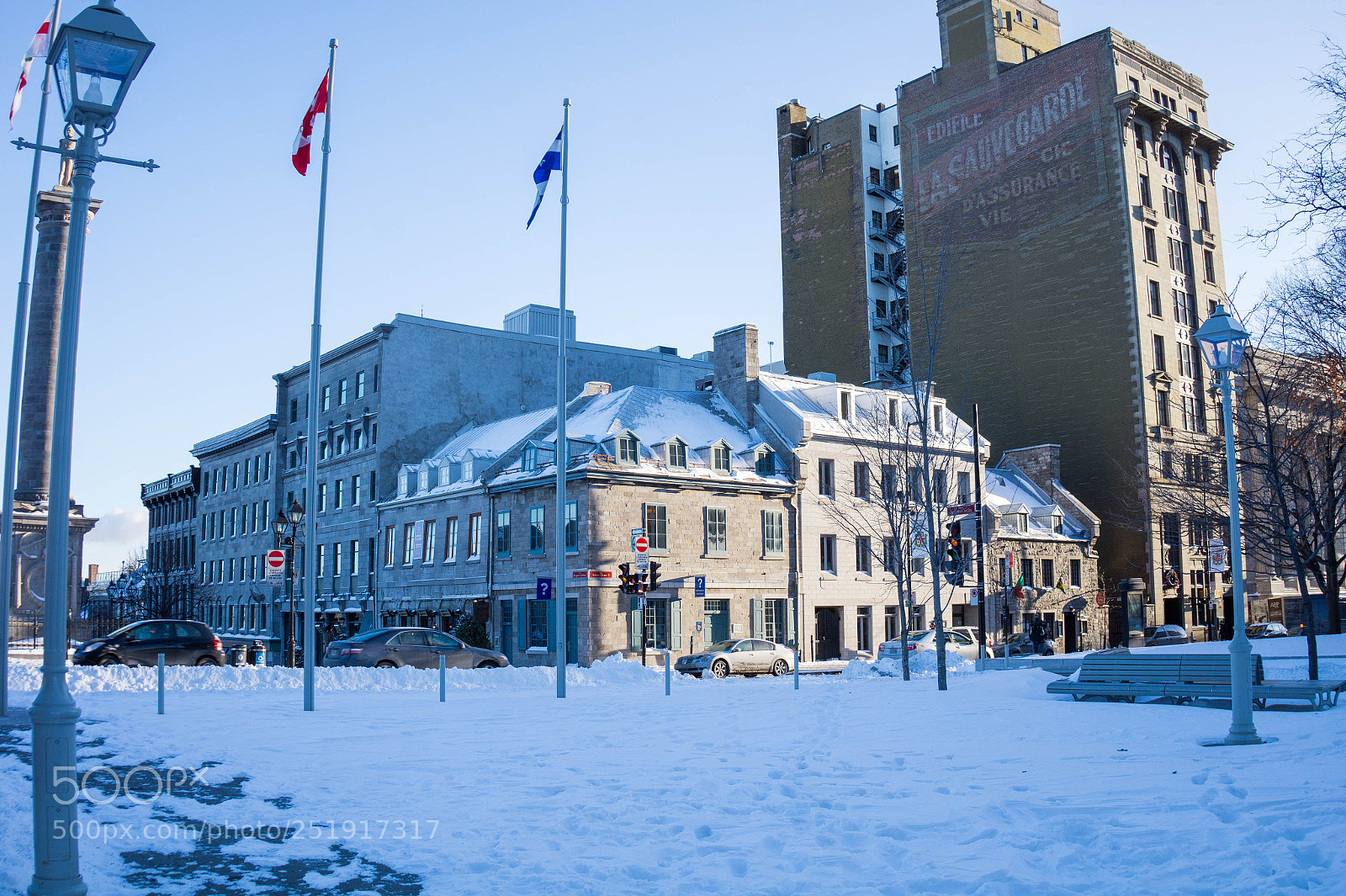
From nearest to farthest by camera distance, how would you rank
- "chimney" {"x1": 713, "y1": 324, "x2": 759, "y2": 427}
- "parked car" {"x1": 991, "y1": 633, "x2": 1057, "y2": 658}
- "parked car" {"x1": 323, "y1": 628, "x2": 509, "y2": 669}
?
"parked car" {"x1": 323, "y1": 628, "x2": 509, "y2": 669} → "parked car" {"x1": 991, "y1": 633, "x2": 1057, "y2": 658} → "chimney" {"x1": 713, "y1": 324, "x2": 759, "y2": 427}

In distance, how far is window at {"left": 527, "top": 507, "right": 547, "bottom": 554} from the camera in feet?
131

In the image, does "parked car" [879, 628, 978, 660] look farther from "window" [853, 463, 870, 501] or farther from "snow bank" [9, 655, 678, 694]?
"snow bank" [9, 655, 678, 694]

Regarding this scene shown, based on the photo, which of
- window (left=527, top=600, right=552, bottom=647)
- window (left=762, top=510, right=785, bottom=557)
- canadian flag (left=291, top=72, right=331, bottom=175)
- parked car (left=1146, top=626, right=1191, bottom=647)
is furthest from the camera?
parked car (left=1146, top=626, right=1191, bottom=647)

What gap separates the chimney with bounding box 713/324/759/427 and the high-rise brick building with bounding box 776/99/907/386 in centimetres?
1993

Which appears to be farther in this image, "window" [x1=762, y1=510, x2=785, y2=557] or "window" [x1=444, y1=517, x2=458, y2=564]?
"window" [x1=444, y1=517, x2=458, y2=564]

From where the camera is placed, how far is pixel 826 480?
4544 cm

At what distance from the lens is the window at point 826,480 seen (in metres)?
45.1

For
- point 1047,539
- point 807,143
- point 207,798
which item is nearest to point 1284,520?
point 207,798

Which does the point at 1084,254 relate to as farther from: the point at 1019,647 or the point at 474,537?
the point at 474,537

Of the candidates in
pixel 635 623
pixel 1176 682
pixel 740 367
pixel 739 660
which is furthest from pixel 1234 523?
pixel 740 367

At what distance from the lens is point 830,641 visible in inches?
1751

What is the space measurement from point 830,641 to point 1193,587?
2338cm

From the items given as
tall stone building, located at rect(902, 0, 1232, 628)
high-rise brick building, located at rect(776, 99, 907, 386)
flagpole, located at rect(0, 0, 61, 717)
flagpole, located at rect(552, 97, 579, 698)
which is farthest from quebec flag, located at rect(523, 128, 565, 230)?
high-rise brick building, located at rect(776, 99, 907, 386)

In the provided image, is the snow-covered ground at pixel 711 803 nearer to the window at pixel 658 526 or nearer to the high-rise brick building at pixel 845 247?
the window at pixel 658 526
